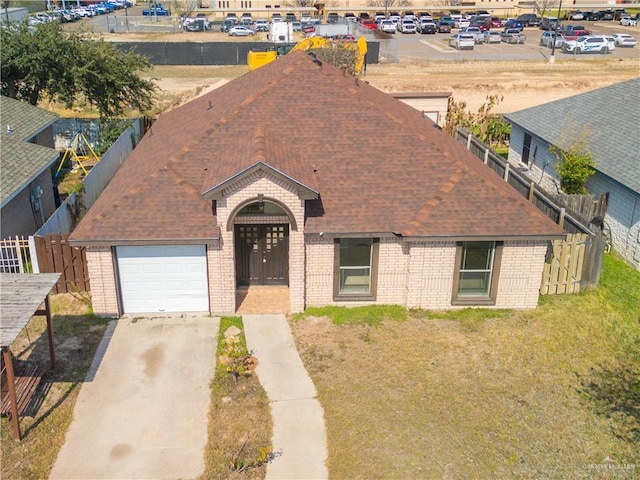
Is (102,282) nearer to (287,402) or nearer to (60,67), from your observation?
(287,402)

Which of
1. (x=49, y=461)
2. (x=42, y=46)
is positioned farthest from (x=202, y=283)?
(x=42, y=46)

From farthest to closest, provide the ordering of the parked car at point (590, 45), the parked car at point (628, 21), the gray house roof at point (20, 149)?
1. the parked car at point (628, 21)
2. the parked car at point (590, 45)
3. the gray house roof at point (20, 149)

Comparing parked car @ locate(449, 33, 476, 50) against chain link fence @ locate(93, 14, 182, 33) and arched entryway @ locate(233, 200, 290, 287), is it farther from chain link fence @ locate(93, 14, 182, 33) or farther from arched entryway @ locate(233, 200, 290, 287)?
arched entryway @ locate(233, 200, 290, 287)

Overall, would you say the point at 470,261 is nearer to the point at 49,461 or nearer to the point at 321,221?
the point at 321,221

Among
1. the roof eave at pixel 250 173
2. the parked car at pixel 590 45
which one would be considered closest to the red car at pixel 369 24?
the parked car at pixel 590 45

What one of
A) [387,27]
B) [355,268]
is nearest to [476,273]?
[355,268]

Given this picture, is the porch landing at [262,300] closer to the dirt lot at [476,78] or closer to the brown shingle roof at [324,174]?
the brown shingle roof at [324,174]
